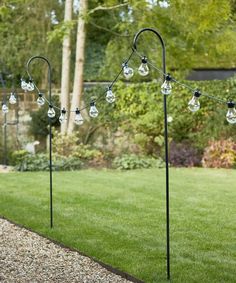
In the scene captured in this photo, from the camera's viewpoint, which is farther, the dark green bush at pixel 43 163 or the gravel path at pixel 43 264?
the dark green bush at pixel 43 163

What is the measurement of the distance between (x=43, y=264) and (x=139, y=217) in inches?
91.5

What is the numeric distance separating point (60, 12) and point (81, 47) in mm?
4486

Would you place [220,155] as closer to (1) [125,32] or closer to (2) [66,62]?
(1) [125,32]

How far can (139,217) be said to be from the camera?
7.14m

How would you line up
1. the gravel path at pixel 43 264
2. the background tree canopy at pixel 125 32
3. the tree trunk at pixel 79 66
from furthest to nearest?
the tree trunk at pixel 79 66 → the background tree canopy at pixel 125 32 → the gravel path at pixel 43 264

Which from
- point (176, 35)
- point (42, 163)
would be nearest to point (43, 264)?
point (42, 163)

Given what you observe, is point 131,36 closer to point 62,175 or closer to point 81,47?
point 81,47

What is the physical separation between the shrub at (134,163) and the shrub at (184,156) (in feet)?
1.39

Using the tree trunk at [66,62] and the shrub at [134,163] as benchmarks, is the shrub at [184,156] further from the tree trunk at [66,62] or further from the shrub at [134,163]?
the tree trunk at [66,62]

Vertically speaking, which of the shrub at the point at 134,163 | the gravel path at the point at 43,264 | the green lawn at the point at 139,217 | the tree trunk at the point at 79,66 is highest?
the tree trunk at the point at 79,66

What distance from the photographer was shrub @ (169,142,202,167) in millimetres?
13640

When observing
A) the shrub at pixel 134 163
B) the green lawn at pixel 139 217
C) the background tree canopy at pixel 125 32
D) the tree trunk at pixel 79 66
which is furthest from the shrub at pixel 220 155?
the tree trunk at pixel 79 66

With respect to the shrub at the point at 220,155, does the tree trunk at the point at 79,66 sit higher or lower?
higher

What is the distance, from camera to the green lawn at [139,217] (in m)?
4.98
